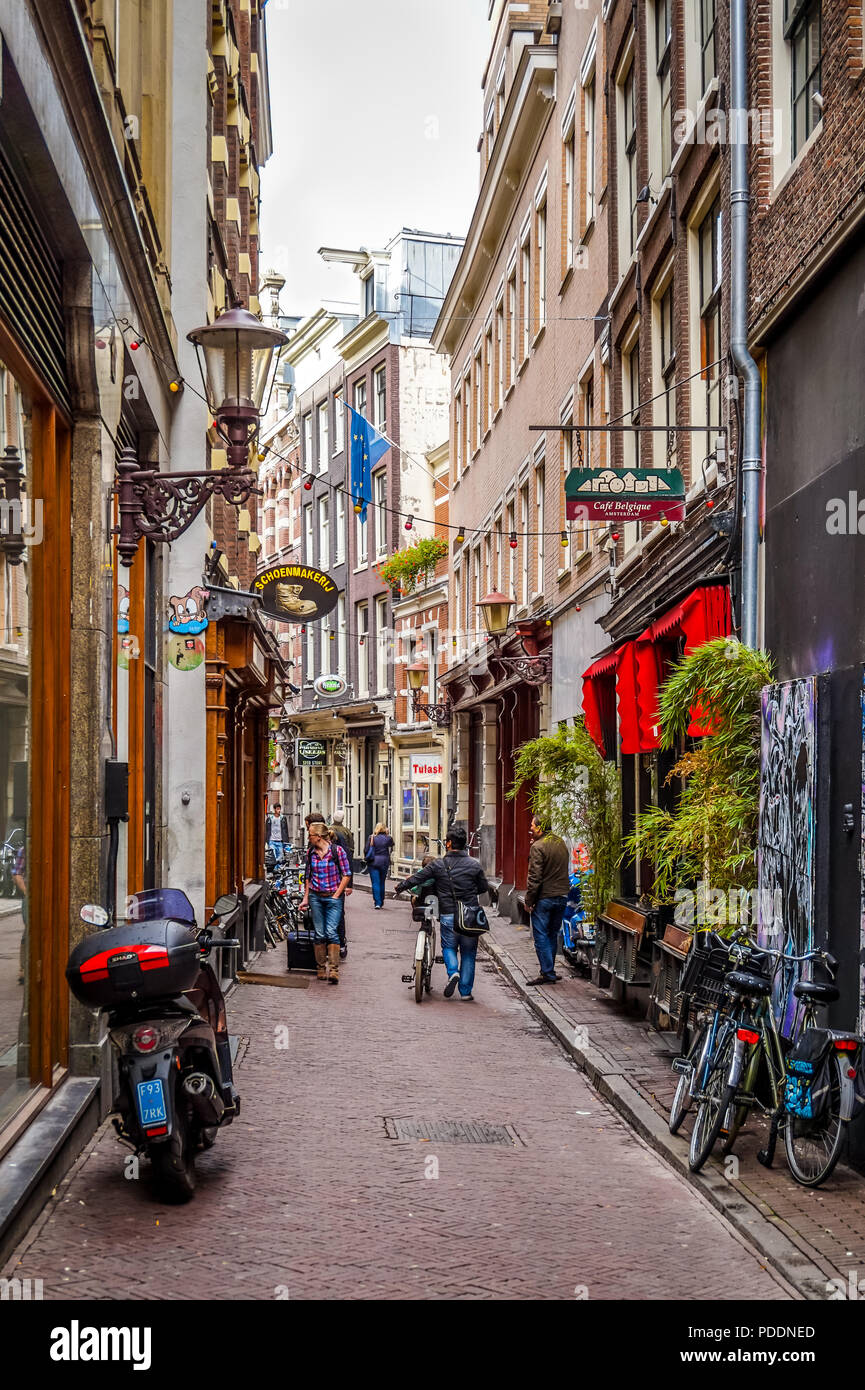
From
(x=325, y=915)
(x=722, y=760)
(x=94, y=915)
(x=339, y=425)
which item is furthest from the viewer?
(x=339, y=425)

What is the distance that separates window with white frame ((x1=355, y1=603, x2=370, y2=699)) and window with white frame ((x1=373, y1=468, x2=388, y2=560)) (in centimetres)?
218

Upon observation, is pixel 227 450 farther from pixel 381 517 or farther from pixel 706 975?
pixel 381 517

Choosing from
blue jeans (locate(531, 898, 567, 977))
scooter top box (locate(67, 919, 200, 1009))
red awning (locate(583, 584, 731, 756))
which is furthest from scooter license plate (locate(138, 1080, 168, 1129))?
blue jeans (locate(531, 898, 567, 977))

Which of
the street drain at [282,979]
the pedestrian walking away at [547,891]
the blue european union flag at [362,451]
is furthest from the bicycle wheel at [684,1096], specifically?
the blue european union flag at [362,451]

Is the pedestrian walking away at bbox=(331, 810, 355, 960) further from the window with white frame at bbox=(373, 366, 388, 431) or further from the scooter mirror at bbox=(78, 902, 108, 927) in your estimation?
the window with white frame at bbox=(373, 366, 388, 431)

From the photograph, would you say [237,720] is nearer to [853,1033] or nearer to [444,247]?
[853,1033]

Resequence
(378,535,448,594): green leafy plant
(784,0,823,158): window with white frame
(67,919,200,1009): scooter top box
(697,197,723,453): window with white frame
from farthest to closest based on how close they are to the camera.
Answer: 1. (378,535,448,594): green leafy plant
2. (697,197,723,453): window with white frame
3. (784,0,823,158): window with white frame
4. (67,919,200,1009): scooter top box

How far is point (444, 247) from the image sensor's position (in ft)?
158

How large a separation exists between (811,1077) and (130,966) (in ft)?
10.8

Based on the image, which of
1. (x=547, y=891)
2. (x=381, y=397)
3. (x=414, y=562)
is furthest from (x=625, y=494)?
(x=381, y=397)

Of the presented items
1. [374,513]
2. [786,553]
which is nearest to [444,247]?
[374,513]

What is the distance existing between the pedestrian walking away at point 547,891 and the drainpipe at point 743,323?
5.66m

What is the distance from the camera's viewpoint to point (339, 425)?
165 feet

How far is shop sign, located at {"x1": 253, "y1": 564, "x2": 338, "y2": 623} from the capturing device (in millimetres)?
17594
